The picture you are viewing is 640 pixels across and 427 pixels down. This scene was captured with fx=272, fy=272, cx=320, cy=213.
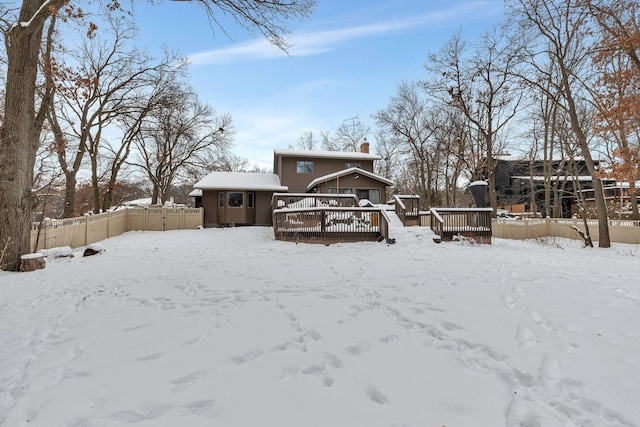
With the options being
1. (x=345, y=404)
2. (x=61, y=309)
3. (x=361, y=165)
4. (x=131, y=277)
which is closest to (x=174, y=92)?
(x=361, y=165)

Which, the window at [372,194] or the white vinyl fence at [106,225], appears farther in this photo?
the window at [372,194]

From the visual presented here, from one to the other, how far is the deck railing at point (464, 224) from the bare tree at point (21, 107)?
8.38m

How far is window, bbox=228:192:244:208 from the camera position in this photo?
18.8 m

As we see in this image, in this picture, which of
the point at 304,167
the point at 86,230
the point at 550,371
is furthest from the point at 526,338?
the point at 304,167

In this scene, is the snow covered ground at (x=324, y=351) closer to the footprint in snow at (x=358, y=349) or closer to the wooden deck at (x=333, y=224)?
the footprint in snow at (x=358, y=349)

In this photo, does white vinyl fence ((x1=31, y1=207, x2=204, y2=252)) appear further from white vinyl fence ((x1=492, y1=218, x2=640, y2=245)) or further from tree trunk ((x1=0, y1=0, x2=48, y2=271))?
white vinyl fence ((x1=492, y1=218, x2=640, y2=245))

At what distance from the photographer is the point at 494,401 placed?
1.88 m

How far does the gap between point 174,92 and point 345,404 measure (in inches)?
811

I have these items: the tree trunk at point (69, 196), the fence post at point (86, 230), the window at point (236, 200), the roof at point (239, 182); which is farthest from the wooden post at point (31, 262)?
the window at point (236, 200)

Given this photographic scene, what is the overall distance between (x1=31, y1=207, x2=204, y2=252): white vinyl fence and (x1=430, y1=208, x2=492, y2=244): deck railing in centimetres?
1235

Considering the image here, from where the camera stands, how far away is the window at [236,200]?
18828 mm

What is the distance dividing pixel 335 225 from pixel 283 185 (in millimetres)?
10558

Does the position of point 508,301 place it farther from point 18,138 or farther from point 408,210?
point 408,210

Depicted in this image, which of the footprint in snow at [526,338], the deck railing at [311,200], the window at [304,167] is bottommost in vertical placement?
the footprint in snow at [526,338]
